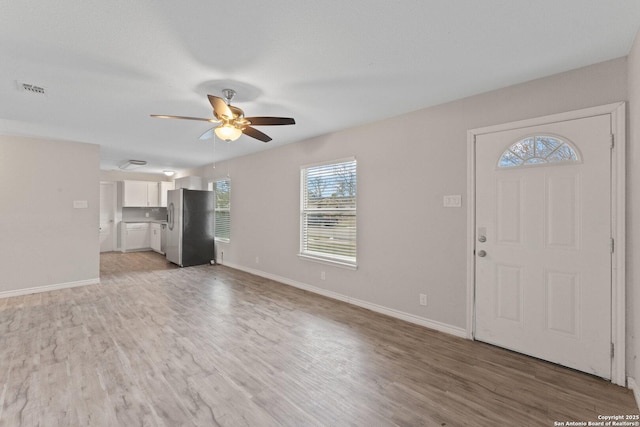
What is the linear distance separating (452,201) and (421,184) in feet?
1.32

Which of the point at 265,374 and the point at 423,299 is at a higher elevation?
the point at 423,299

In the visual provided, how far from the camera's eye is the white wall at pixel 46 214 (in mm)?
4375

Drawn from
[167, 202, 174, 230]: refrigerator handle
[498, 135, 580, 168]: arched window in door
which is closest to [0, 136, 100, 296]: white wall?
[167, 202, 174, 230]: refrigerator handle

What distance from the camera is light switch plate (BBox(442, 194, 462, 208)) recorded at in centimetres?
296

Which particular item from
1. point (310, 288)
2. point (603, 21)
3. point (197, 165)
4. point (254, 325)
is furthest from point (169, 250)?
point (603, 21)

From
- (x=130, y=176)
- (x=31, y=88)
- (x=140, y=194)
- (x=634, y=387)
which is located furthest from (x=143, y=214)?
(x=634, y=387)

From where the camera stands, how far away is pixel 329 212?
14.4 feet

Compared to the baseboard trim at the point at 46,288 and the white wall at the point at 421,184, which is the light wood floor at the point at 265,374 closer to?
the white wall at the point at 421,184

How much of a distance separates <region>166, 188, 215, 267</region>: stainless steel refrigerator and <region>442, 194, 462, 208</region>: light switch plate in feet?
18.2

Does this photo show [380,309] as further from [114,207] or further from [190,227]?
[114,207]

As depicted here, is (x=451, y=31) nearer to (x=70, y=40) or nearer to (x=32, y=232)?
(x=70, y=40)

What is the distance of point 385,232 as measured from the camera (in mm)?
3617

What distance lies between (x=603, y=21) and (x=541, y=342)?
2.41 metres

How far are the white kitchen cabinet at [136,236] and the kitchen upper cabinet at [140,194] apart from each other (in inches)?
23.7
